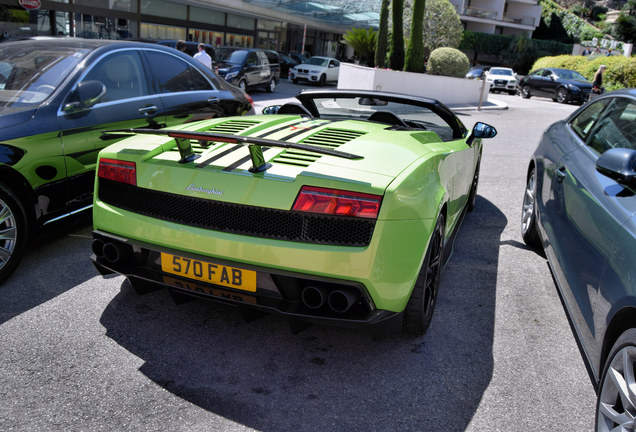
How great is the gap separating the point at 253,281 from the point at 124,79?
2.91 meters

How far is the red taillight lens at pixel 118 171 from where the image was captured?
2.94 m

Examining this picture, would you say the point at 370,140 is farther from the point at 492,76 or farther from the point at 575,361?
the point at 492,76

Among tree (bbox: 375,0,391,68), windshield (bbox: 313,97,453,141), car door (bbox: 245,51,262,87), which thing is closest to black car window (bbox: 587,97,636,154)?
windshield (bbox: 313,97,453,141)

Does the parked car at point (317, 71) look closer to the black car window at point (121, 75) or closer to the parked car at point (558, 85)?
the parked car at point (558, 85)

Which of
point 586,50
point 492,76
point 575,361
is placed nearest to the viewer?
point 575,361

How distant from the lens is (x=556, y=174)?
13.0 feet

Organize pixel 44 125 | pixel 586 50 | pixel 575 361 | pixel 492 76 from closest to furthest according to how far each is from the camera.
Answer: pixel 575 361, pixel 44 125, pixel 492 76, pixel 586 50

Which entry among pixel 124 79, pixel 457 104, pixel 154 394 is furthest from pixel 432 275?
pixel 457 104

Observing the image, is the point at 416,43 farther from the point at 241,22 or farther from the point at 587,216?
the point at 587,216

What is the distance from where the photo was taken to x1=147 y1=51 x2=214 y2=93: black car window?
199 inches

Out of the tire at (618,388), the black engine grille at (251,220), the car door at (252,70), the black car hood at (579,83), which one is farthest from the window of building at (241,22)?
the tire at (618,388)

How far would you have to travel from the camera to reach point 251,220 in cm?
266

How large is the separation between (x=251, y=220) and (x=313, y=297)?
477 mm

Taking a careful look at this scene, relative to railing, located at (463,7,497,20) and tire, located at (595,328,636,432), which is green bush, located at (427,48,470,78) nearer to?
tire, located at (595,328,636,432)
